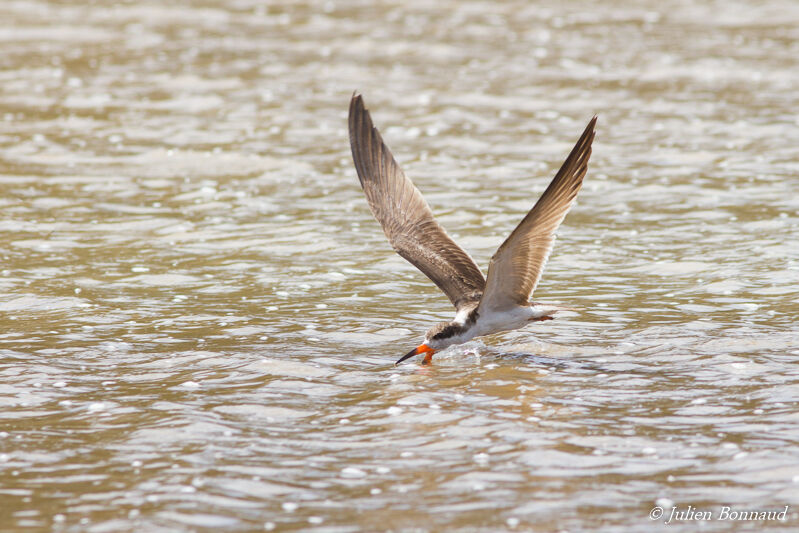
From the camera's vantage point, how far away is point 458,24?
2711 centimetres

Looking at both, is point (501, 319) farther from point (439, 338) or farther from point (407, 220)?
point (407, 220)

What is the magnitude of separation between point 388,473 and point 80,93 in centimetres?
1579

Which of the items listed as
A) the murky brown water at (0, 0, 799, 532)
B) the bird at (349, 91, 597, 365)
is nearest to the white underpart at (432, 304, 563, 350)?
the bird at (349, 91, 597, 365)

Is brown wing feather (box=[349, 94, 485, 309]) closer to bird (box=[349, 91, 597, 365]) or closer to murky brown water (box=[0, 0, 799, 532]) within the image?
bird (box=[349, 91, 597, 365])

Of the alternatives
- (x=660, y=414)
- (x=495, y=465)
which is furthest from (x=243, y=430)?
(x=660, y=414)

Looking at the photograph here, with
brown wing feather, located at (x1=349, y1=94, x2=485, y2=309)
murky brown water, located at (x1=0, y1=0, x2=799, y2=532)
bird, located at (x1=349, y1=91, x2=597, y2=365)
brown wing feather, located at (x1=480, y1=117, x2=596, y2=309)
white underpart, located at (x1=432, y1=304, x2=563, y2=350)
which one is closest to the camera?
murky brown water, located at (x1=0, y1=0, x2=799, y2=532)

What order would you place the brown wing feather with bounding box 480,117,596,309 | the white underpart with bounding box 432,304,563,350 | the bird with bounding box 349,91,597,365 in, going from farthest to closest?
1. the white underpart with bounding box 432,304,563,350
2. the bird with bounding box 349,91,597,365
3. the brown wing feather with bounding box 480,117,596,309

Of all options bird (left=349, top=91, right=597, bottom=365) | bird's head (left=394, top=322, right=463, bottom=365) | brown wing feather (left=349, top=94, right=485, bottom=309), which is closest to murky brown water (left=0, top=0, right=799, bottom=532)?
bird's head (left=394, top=322, right=463, bottom=365)

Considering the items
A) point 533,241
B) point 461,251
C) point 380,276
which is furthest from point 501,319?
point 380,276

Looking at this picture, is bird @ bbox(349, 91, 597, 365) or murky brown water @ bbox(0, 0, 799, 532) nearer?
murky brown water @ bbox(0, 0, 799, 532)

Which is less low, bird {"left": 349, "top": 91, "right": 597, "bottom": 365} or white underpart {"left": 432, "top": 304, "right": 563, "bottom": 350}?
bird {"left": 349, "top": 91, "right": 597, "bottom": 365}

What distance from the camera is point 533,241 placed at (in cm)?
952

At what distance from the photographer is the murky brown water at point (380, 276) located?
7.84 m

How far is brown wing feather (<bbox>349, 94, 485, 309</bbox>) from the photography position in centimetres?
1079
